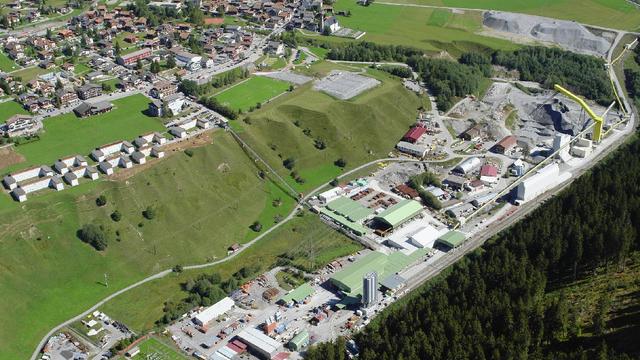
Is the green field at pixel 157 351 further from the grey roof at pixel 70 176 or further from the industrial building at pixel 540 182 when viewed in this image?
the industrial building at pixel 540 182

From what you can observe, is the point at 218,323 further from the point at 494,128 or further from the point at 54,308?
the point at 494,128

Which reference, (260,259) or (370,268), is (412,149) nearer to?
(370,268)

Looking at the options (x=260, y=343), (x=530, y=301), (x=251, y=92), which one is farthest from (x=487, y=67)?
(x=260, y=343)

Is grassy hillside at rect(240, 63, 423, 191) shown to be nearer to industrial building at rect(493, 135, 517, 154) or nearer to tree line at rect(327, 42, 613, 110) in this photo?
tree line at rect(327, 42, 613, 110)

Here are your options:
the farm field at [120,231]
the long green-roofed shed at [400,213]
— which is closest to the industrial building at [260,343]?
the farm field at [120,231]

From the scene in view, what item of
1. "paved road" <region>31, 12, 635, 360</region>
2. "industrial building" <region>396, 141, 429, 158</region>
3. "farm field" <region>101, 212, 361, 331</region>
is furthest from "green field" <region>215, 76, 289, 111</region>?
"farm field" <region>101, 212, 361, 331</region>

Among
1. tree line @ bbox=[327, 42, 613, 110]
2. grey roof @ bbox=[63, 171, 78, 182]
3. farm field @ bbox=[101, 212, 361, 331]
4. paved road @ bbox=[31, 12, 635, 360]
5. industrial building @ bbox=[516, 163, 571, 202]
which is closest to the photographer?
paved road @ bbox=[31, 12, 635, 360]
